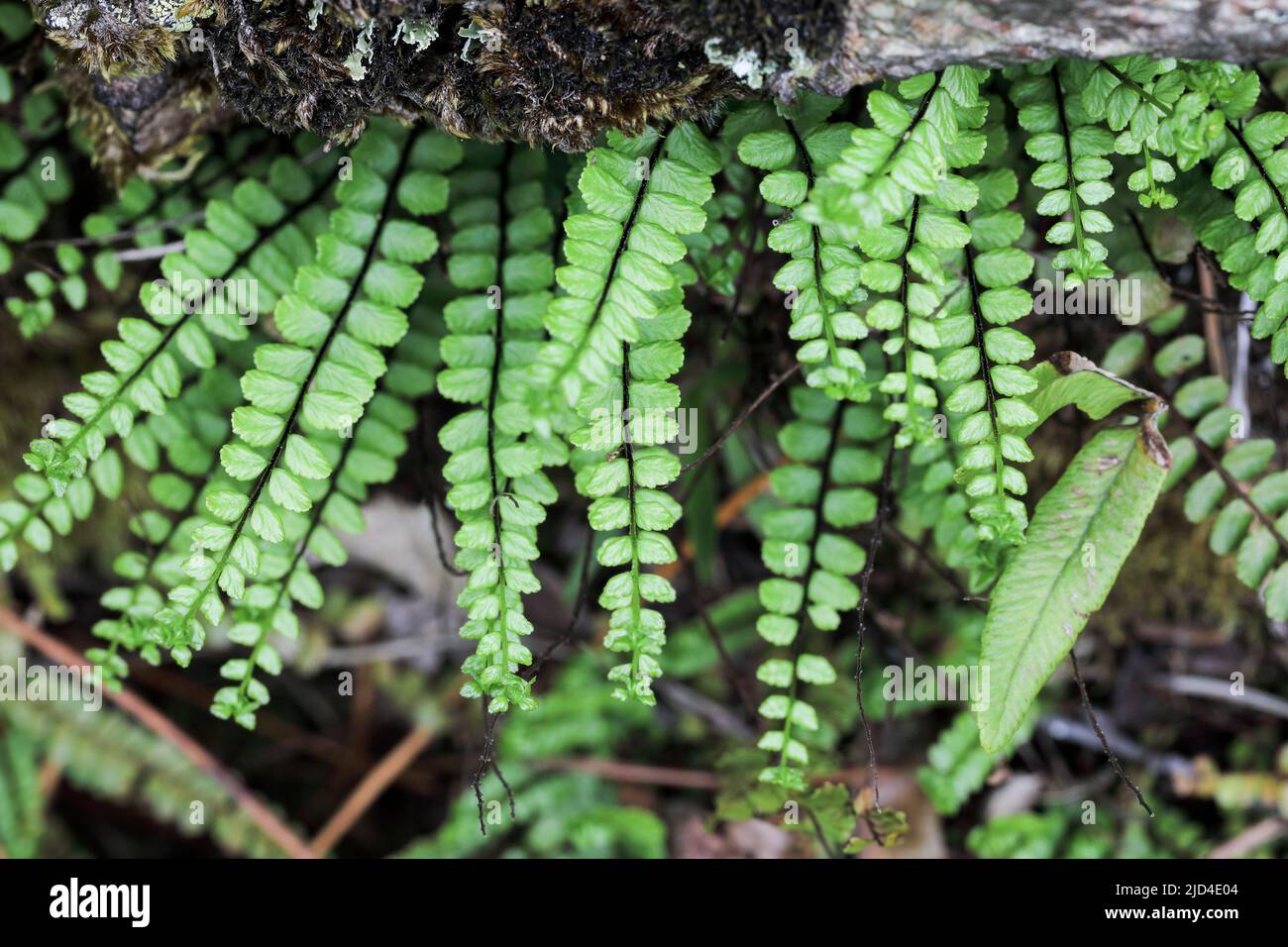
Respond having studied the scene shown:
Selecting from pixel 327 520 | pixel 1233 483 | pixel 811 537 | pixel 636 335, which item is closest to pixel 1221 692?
pixel 1233 483

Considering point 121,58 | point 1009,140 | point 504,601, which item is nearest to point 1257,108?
point 1009,140

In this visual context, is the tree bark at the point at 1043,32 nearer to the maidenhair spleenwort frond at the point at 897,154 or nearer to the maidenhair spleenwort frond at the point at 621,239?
the maidenhair spleenwort frond at the point at 897,154

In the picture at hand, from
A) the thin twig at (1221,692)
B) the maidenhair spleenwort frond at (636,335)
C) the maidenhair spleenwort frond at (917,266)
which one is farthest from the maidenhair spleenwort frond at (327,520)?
the thin twig at (1221,692)

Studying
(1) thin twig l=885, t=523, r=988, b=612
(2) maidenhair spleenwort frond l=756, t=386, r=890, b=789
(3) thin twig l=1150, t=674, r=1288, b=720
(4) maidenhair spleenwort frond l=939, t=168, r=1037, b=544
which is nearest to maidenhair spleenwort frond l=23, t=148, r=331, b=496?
(2) maidenhair spleenwort frond l=756, t=386, r=890, b=789

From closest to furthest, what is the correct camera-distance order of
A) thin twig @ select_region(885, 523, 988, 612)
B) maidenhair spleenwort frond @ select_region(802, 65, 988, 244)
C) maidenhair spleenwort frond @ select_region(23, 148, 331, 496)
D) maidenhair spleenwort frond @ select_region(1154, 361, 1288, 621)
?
maidenhair spleenwort frond @ select_region(802, 65, 988, 244) → maidenhair spleenwort frond @ select_region(23, 148, 331, 496) → maidenhair spleenwort frond @ select_region(1154, 361, 1288, 621) → thin twig @ select_region(885, 523, 988, 612)

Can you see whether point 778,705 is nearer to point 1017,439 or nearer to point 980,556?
point 980,556

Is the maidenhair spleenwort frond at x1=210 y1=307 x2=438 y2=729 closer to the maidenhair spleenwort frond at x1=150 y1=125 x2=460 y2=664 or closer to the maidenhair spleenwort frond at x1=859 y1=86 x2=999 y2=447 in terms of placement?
the maidenhair spleenwort frond at x1=150 y1=125 x2=460 y2=664
